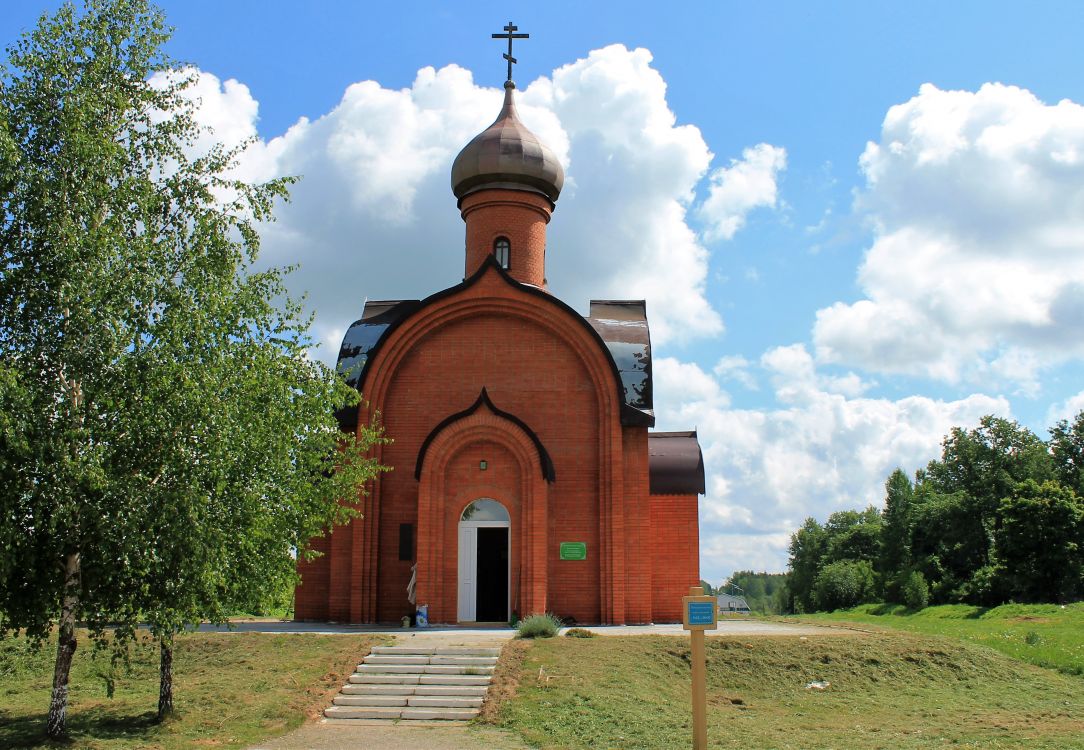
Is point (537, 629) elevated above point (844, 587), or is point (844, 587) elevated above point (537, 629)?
point (537, 629)

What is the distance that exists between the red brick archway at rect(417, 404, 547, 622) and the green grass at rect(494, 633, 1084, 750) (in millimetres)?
3771

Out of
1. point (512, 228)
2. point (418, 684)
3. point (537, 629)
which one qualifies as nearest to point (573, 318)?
point (512, 228)

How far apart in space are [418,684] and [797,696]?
5.34 m

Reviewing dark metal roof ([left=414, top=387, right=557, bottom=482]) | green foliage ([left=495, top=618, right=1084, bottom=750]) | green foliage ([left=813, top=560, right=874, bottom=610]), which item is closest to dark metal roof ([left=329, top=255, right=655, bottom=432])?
dark metal roof ([left=414, top=387, right=557, bottom=482])

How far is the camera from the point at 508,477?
19.5 metres

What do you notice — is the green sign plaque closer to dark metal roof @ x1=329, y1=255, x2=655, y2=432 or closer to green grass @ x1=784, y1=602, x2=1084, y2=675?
dark metal roof @ x1=329, y1=255, x2=655, y2=432

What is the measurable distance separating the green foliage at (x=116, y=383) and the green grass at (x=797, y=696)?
165 inches

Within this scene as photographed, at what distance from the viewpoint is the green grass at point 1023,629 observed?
16469 millimetres

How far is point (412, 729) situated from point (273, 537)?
2.93m

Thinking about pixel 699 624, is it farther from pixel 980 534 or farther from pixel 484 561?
pixel 980 534

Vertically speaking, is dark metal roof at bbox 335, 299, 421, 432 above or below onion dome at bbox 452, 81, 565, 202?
below

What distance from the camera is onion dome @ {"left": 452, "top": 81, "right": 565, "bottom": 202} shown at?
22438 millimetres

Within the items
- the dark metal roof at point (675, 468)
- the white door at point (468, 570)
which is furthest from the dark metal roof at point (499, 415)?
the dark metal roof at point (675, 468)

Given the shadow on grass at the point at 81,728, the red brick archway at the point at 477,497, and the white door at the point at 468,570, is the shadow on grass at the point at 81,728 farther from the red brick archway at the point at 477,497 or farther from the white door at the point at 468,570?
the white door at the point at 468,570
